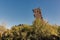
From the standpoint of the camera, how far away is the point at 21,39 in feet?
67.4

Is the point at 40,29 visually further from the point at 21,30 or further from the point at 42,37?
the point at 21,30

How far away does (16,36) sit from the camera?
20.9 meters

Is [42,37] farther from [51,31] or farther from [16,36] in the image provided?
[16,36]

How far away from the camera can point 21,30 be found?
2139 cm

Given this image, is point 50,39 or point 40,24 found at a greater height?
point 40,24

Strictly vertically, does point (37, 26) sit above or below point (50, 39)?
above

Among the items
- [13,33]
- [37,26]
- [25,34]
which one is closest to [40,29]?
[37,26]

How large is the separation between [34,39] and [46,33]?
1634mm

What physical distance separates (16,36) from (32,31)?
2.16m

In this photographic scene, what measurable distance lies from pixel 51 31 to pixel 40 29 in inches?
56.0

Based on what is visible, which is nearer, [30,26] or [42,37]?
[42,37]

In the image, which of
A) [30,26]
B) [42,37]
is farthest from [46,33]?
[30,26]

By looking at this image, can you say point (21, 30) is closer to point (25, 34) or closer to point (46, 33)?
point (25, 34)

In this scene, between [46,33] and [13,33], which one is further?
[13,33]
